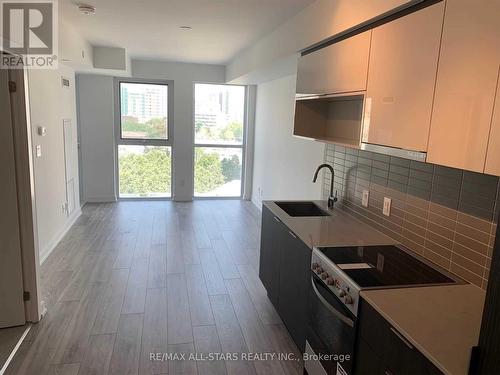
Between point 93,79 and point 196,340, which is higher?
point 93,79

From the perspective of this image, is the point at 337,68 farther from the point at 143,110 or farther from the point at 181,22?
the point at 143,110

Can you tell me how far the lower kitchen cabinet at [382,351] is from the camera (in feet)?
4.40

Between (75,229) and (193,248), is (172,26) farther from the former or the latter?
(75,229)

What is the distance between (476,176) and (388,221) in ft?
2.59

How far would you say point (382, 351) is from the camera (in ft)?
5.05

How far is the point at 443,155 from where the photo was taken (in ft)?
5.03

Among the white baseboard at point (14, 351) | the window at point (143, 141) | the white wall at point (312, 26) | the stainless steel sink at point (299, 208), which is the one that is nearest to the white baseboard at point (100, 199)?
the window at point (143, 141)

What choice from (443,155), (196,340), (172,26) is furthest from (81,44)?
(443,155)

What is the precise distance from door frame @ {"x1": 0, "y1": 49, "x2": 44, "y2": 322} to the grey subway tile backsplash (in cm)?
249

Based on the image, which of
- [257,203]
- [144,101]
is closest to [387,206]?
[257,203]

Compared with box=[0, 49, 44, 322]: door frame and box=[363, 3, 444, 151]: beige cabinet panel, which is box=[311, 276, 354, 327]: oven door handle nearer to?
box=[363, 3, 444, 151]: beige cabinet panel

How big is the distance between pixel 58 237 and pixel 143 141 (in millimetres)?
2689

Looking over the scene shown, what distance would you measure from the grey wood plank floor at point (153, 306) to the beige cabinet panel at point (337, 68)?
6.22ft

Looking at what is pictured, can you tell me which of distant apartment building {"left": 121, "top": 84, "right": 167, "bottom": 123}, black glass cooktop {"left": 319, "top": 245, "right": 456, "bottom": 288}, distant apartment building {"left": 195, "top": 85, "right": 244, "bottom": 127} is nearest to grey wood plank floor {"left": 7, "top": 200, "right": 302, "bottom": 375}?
black glass cooktop {"left": 319, "top": 245, "right": 456, "bottom": 288}
